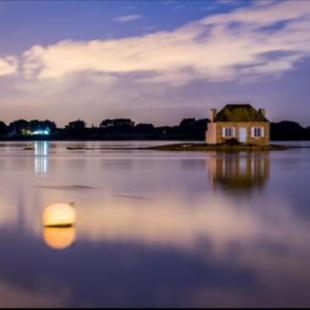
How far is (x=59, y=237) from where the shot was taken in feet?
31.9

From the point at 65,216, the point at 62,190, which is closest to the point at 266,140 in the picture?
the point at 62,190

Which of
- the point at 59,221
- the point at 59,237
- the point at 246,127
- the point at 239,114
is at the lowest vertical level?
the point at 59,237

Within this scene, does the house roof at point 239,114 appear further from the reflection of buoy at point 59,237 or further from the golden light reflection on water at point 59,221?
the reflection of buoy at point 59,237

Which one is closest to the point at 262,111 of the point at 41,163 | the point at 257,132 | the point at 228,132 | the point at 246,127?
the point at 257,132

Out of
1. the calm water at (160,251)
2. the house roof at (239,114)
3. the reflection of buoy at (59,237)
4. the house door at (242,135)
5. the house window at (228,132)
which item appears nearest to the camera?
the calm water at (160,251)

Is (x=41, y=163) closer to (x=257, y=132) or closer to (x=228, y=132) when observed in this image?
(x=228, y=132)

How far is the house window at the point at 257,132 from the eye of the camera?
5318cm

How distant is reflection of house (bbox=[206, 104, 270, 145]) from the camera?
51.8m

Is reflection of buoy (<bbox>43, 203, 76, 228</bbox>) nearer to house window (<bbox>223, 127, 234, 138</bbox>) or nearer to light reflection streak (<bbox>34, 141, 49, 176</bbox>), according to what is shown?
light reflection streak (<bbox>34, 141, 49, 176</bbox>)

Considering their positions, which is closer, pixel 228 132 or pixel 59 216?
pixel 59 216

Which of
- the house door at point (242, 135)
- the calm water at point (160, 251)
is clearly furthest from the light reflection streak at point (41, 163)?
the house door at point (242, 135)

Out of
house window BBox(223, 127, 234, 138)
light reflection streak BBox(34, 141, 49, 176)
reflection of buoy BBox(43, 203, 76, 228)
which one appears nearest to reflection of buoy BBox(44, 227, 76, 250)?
reflection of buoy BBox(43, 203, 76, 228)

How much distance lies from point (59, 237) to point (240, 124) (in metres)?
43.2

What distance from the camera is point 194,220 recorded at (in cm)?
1158
